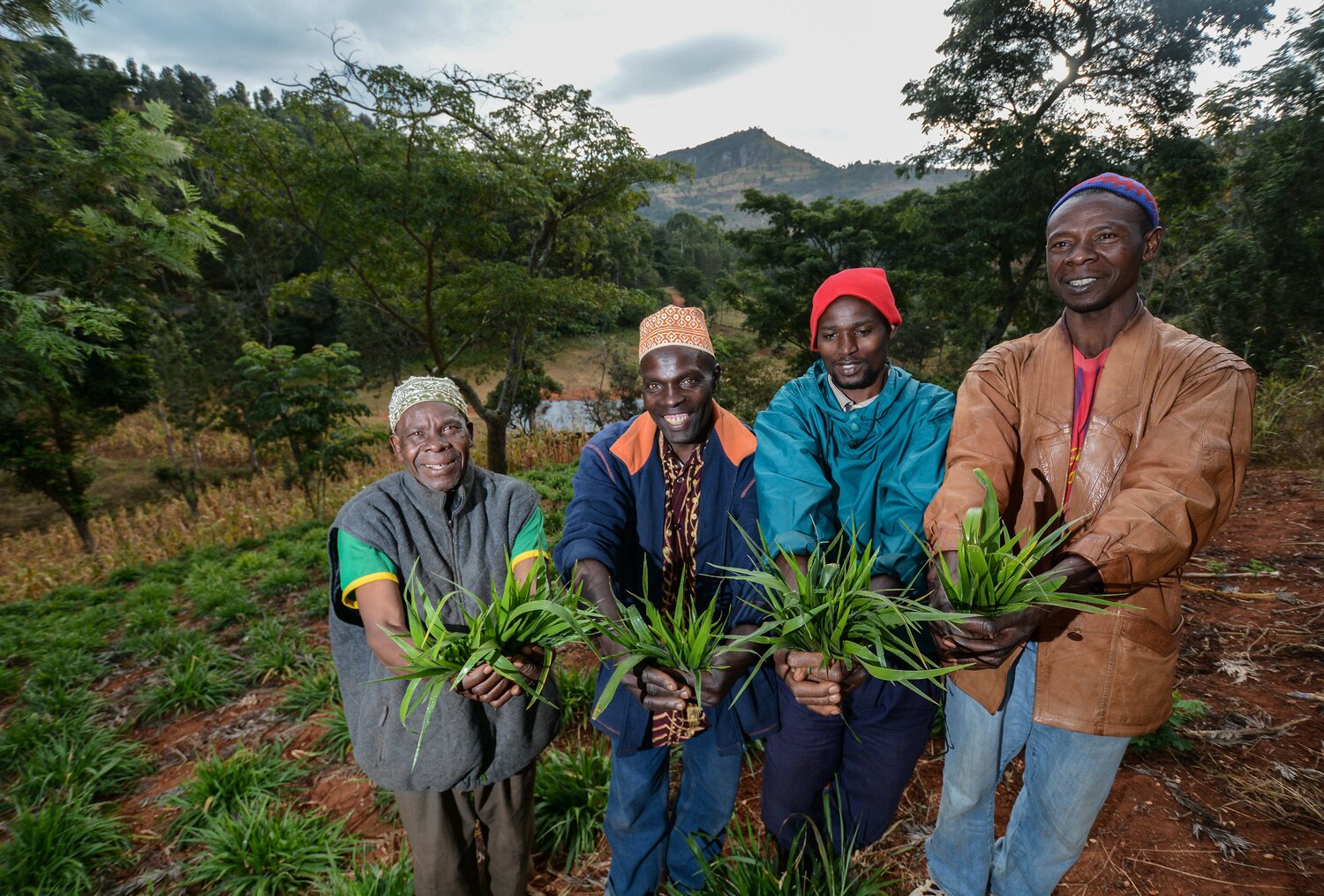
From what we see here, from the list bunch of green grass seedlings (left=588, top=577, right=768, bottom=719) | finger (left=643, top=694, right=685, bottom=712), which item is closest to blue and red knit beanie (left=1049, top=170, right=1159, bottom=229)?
bunch of green grass seedlings (left=588, top=577, right=768, bottom=719)

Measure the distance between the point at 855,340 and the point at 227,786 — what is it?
414cm

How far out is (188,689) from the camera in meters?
4.28

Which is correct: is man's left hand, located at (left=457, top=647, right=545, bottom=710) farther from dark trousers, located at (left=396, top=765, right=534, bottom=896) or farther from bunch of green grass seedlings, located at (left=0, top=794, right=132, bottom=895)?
bunch of green grass seedlings, located at (left=0, top=794, right=132, bottom=895)

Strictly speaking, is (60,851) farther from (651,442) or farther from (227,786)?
(651,442)

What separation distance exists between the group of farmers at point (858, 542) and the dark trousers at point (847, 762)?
0.03ft

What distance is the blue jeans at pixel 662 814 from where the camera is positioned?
215 centimetres

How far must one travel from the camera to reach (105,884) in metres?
2.85

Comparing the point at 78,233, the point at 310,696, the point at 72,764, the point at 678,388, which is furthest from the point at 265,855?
the point at 78,233

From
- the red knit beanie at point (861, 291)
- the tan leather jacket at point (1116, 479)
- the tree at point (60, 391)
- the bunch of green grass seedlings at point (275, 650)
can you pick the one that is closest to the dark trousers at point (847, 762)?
the tan leather jacket at point (1116, 479)

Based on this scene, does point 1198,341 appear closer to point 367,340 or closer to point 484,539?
point 484,539

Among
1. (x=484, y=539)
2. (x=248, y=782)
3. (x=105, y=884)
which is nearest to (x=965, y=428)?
(x=484, y=539)

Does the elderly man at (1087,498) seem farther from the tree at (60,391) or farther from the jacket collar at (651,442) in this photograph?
the tree at (60,391)

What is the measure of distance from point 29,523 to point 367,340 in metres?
13.8

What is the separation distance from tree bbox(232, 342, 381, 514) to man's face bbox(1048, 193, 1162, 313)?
9826 mm
